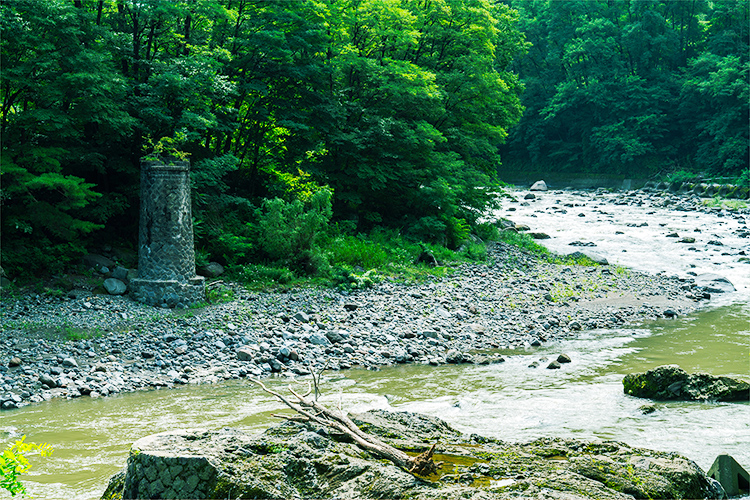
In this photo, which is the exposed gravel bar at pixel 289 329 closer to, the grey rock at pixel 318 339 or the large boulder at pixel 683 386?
the grey rock at pixel 318 339

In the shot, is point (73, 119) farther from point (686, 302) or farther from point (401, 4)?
point (686, 302)

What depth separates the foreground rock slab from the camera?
4.30m

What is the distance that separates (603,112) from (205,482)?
2311 inches

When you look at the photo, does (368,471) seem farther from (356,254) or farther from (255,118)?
(255,118)

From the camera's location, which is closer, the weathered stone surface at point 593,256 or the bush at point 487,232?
the weathered stone surface at point 593,256

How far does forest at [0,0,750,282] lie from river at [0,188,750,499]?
5651 millimetres

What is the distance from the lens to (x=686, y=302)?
54.9ft

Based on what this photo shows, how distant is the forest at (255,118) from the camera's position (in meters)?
12.9

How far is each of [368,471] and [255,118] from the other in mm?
13770

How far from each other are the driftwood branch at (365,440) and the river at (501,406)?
0.27m

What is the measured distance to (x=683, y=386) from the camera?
942 cm

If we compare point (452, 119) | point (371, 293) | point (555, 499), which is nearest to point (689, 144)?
point (452, 119)

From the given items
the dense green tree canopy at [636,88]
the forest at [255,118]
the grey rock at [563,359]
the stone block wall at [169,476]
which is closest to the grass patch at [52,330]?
the forest at [255,118]

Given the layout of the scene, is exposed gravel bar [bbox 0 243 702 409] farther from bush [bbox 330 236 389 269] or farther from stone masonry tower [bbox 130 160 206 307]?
bush [bbox 330 236 389 269]
